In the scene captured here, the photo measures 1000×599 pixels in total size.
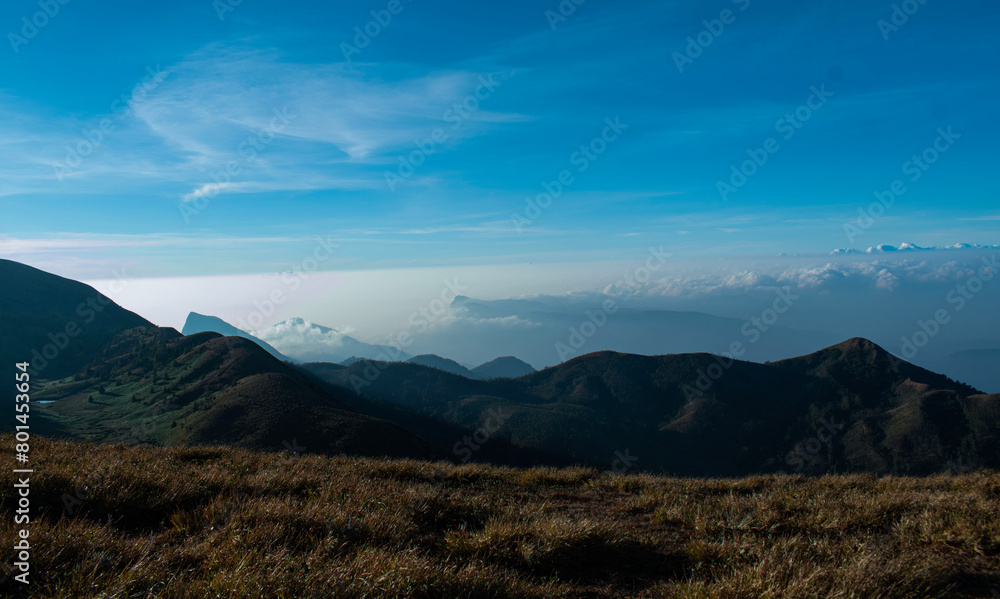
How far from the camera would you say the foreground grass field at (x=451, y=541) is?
10.5 ft

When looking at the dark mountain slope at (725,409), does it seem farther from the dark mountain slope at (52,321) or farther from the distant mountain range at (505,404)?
the dark mountain slope at (52,321)

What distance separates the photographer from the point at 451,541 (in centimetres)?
434

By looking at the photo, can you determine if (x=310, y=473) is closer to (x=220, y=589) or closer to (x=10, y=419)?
(x=220, y=589)

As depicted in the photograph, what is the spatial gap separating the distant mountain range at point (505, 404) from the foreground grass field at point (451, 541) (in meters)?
31.4

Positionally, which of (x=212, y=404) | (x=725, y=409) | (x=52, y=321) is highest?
(x=725, y=409)

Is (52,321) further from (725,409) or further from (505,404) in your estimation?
(725,409)

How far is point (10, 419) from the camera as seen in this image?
159 feet

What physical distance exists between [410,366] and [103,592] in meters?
117

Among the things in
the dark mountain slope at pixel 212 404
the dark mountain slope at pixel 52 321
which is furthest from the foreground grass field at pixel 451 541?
the dark mountain slope at pixel 52 321

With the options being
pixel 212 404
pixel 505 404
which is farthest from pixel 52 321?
pixel 505 404

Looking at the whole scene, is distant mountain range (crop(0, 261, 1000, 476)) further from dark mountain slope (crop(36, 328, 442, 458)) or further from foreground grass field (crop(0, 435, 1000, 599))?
foreground grass field (crop(0, 435, 1000, 599))

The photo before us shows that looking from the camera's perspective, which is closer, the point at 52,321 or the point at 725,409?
the point at 52,321

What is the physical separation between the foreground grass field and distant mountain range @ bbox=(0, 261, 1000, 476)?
31.4 m

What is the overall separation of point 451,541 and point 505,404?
93080mm
